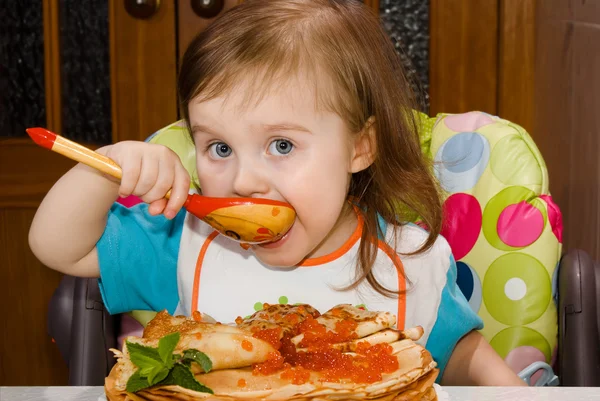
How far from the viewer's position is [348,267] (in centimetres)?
111

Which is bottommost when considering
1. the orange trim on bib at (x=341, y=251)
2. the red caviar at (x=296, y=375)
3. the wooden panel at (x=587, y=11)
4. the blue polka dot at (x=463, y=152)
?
the red caviar at (x=296, y=375)

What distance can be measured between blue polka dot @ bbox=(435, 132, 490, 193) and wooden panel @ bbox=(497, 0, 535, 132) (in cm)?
80

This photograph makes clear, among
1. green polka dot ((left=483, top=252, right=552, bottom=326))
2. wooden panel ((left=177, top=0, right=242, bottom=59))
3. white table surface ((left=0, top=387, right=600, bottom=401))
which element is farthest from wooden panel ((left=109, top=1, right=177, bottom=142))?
white table surface ((left=0, top=387, right=600, bottom=401))

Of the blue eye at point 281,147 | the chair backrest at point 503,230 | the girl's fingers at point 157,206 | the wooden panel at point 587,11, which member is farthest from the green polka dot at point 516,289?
the wooden panel at point 587,11

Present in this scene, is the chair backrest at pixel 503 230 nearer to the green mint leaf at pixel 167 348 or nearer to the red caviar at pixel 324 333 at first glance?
the red caviar at pixel 324 333

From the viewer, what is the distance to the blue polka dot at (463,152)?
4.17ft

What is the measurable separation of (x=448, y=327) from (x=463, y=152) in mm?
321

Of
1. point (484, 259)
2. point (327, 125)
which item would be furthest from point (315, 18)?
point (484, 259)

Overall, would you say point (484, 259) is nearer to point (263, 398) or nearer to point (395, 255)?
point (395, 255)

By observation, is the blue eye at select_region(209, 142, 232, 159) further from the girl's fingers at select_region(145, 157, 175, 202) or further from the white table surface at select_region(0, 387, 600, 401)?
the white table surface at select_region(0, 387, 600, 401)

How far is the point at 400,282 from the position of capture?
44.1 inches

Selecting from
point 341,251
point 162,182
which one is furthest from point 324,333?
point 341,251

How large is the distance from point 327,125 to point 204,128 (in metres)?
0.15

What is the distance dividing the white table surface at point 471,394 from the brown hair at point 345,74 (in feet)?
1.18
